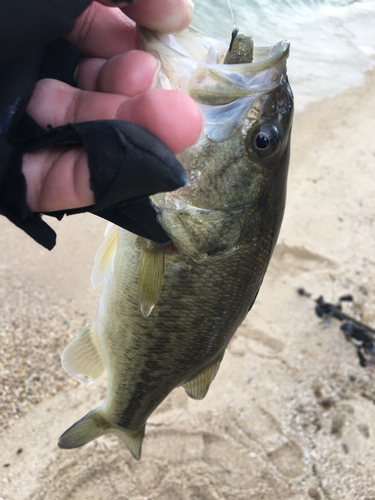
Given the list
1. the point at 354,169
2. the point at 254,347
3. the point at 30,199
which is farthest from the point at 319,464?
the point at 354,169

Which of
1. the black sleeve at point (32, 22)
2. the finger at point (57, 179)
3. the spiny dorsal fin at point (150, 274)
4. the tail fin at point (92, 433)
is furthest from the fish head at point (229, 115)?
the tail fin at point (92, 433)

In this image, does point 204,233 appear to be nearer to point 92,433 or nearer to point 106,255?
point 106,255

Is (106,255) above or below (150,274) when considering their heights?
below

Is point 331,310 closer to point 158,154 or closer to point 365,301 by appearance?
point 365,301

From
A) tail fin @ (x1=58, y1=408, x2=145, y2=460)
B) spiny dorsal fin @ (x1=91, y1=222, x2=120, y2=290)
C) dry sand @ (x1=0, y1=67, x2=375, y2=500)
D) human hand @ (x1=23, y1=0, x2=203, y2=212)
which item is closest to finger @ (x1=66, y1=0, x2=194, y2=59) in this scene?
human hand @ (x1=23, y1=0, x2=203, y2=212)

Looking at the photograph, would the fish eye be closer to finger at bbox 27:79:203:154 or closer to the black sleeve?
finger at bbox 27:79:203:154

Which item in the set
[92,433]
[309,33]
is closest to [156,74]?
[92,433]
